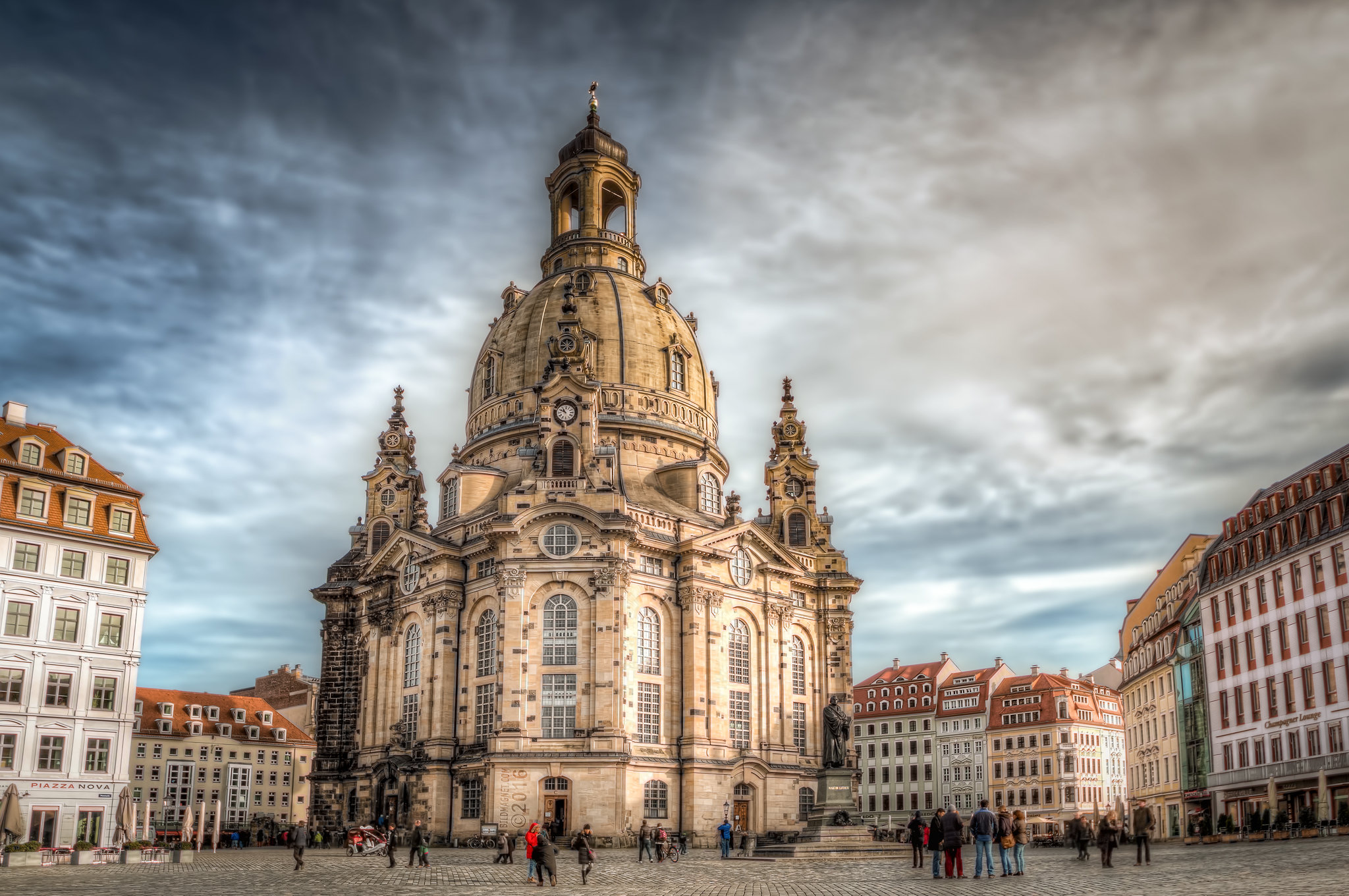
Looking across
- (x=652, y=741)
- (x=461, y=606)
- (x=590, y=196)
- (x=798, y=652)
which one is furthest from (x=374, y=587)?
(x=590, y=196)

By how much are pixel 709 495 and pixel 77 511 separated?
38614mm

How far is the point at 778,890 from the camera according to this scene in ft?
95.3

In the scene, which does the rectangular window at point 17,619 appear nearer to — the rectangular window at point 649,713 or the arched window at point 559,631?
the arched window at point 559,631

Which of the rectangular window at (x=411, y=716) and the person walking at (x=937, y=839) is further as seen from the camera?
the rectangular window at (x=411, y=716)

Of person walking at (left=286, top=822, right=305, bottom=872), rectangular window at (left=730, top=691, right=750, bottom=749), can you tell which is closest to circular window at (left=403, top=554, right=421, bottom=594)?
rectangular window at (left=730, top=691, right=750, bottom=749)

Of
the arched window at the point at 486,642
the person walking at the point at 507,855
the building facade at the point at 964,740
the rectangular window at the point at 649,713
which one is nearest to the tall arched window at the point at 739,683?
the rectangular window at the point at 649,713

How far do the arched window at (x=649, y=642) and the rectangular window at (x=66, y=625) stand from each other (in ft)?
95.8

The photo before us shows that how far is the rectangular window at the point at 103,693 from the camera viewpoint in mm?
55375

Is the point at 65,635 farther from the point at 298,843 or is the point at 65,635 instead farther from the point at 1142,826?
the point at 1142,826

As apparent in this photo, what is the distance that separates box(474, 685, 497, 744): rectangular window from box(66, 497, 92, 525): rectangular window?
22938 mm

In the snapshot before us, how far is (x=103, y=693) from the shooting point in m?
55.8

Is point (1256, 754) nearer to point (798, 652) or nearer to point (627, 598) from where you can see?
point (798, 652)

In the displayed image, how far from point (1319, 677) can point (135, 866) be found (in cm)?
5044

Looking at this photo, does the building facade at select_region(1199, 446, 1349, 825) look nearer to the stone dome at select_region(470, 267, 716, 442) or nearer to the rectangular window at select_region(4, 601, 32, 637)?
the stone dome at select_region(470, 267, 716, 442)
